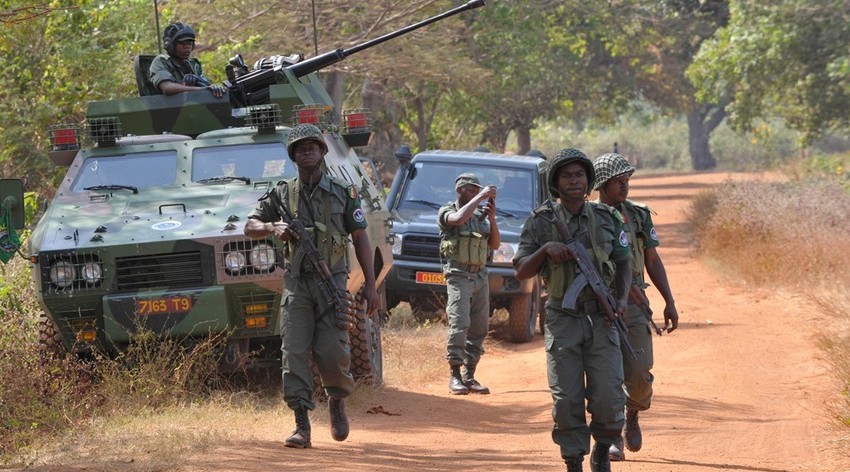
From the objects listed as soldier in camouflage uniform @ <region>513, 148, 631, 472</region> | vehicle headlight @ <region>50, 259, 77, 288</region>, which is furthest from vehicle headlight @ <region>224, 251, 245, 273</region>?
soldier in camouflage uniform @ <region>513, 148, 631, 472</region>

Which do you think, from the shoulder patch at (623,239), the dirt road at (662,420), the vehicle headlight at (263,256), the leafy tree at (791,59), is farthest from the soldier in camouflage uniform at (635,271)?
the leafy tree at (791,59)

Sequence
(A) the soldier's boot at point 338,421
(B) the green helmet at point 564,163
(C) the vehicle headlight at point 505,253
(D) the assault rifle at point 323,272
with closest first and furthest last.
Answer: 1. (B) the green helmet at point 564,163
2. (D) the assault rifle at point 323,272
3. (A) the soldier's boot at point 338,421
4. (C) the vehicle headlight at point 505,253

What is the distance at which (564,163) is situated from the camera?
21.4ft

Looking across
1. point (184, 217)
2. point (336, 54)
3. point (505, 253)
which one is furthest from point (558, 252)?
point (505, 253)

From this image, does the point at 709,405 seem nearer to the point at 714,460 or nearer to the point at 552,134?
the point at 714,460

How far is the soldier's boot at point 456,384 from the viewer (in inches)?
416

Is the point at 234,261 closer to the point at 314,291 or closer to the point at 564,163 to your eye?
the point at 314,291

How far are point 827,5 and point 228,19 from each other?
1169 cm

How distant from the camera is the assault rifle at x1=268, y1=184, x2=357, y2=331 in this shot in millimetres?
7340

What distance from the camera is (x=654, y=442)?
8.30m

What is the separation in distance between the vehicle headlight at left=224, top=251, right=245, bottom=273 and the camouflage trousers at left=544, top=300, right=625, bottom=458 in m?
2.78

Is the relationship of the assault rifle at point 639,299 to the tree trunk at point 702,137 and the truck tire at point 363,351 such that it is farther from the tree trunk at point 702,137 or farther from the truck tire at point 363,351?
the tree trunk at point 702,137

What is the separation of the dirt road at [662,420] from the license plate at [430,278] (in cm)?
86

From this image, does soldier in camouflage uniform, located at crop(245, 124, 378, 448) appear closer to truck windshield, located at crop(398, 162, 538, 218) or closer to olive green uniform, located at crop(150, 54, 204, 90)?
olive green uniform, located at crop(150, 54, 204, 90)
